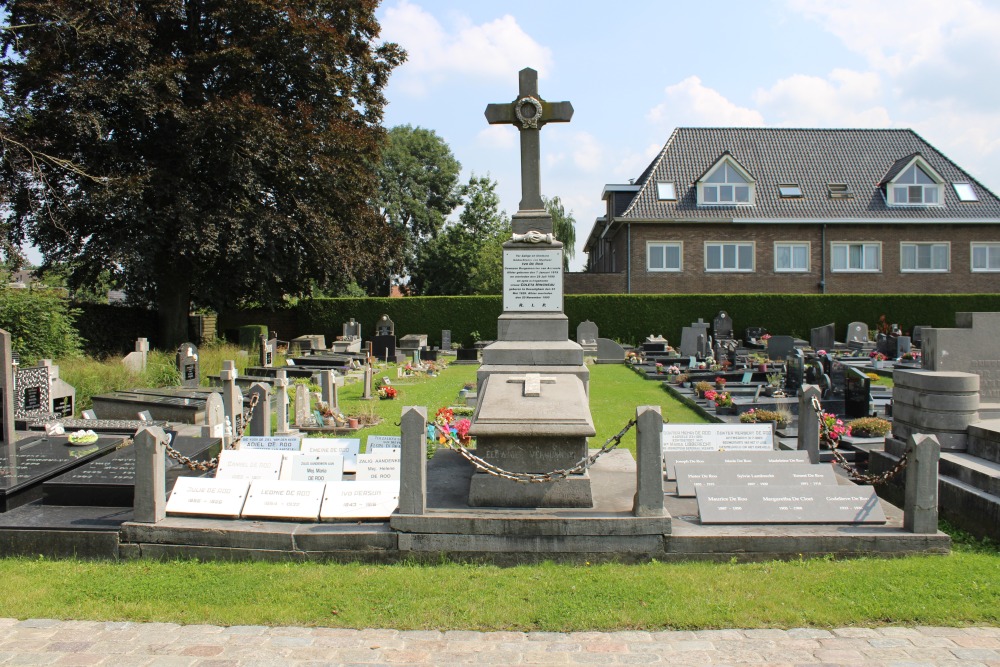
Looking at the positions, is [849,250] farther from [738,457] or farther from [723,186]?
[738,457]

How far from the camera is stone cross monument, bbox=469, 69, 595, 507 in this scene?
6223mm

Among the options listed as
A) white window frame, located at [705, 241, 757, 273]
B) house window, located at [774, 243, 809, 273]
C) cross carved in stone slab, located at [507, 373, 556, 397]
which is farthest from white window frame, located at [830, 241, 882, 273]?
cross carved in stone slab, located at [507, 373, 556, 397]

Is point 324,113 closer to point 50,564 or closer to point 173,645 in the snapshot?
point 50,564

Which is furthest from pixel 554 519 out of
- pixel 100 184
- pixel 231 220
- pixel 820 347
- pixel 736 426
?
pixel 820 347

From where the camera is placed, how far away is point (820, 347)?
88.4ft

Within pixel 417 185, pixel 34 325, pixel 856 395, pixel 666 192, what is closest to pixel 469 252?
pixel 417 185

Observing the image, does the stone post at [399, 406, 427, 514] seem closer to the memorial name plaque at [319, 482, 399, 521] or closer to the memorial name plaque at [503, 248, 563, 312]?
the memorial name plaque at [319, 482, 399, 521]

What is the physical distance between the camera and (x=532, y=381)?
23.6ft

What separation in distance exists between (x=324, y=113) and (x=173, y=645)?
21700mm

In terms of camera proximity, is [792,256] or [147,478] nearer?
[147,478]

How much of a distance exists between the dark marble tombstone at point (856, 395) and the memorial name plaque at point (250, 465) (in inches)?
359

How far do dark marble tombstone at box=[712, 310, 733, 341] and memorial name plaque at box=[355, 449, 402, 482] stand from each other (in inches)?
951

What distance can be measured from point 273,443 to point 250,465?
3.25 ft

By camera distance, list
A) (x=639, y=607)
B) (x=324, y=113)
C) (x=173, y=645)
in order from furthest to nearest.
A: (x=324, y=113), (x=639, y=607), (x=173, y=645)
